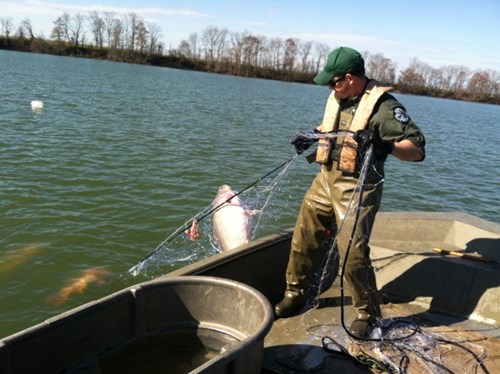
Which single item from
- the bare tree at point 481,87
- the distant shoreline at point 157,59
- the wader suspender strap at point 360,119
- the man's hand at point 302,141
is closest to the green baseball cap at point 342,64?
the wader suspender strap at point 360,119

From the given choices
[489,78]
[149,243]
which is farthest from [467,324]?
[489,78]

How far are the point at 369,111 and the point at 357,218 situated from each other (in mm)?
886

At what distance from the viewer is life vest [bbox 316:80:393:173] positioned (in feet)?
12.9

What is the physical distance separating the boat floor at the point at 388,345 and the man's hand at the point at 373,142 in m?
1.43

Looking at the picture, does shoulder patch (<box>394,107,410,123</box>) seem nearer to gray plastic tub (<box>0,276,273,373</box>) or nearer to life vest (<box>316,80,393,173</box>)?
life vest (<box>316,80,393,173</box>)

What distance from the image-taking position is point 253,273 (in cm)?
484

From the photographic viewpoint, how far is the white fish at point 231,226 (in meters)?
7.14

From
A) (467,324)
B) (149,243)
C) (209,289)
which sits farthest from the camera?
(149,243)

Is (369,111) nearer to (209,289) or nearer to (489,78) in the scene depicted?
(209,289)

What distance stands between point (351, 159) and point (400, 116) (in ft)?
1.74

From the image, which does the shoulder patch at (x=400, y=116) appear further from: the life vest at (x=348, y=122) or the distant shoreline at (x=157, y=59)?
the distant shoreline at (x=157, y=59)

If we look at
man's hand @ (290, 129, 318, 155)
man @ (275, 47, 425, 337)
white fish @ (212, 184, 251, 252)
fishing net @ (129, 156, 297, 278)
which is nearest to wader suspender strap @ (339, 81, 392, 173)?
man @ (275, 47, 425, 337)

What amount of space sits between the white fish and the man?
2.53m

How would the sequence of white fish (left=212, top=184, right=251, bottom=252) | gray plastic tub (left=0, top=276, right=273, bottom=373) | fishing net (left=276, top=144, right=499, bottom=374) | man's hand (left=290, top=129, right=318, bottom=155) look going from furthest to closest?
1. white fish (left=212, top=184, right=251, bottom=252)
2. man's hand (left=290, top=129, right=318, bottom=155)
3. fishing net (left=276, top=144, right=499, bottom=374)
4. gray plastic tub (left=0, top=276, right=273, bottom=373)
